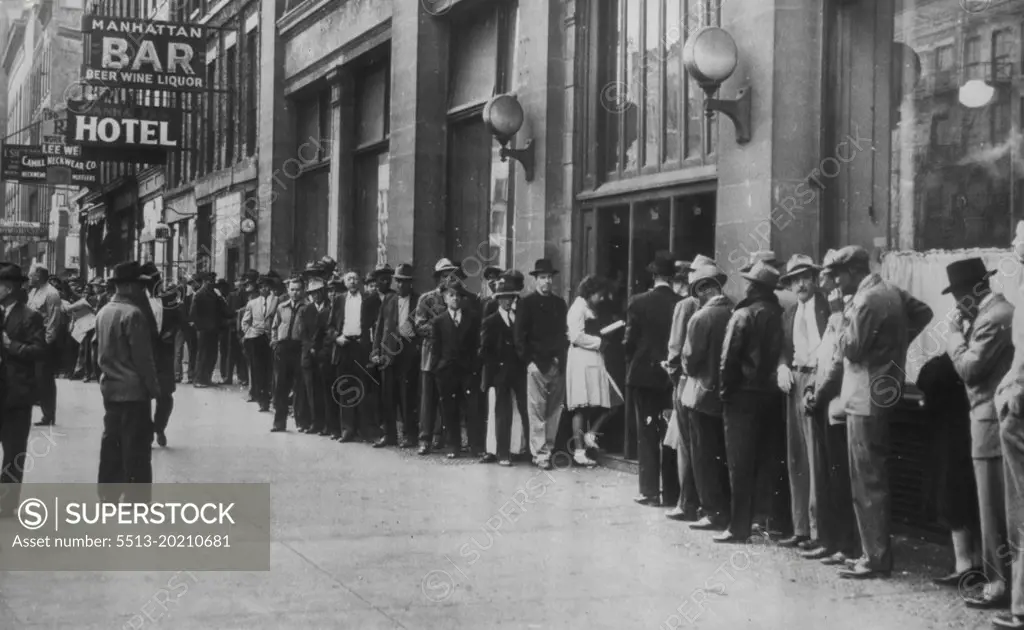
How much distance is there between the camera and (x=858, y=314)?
7.41 m

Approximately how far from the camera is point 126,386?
885 centimetres

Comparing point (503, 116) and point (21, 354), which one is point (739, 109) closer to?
point (503, 116)

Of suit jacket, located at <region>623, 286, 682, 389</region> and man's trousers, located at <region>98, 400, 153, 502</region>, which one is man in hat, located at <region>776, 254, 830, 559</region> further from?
man's trousers, located at <region>98, 400, 153, 502</region>

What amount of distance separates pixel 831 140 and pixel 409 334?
5.57 m

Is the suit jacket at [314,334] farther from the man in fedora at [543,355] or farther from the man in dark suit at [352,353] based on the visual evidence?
the man in fedora at [543,355]

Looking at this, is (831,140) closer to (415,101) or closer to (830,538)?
(830,538)

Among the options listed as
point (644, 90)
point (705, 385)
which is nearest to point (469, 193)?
point (644, 90)

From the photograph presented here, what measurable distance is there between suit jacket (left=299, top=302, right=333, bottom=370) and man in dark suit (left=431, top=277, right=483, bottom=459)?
85.0 inches

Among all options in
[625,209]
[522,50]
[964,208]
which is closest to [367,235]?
[522,50]

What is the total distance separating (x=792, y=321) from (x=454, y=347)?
5.06 metres

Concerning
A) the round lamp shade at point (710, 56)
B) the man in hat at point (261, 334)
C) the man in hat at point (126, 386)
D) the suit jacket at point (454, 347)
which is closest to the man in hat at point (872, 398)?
the round lamp shade at point (710, 56)

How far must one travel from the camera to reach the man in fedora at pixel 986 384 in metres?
6.68

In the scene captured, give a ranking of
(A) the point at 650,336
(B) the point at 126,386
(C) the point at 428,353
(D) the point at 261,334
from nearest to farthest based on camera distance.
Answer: (B) the point at 126,386
(A) the point at 650,336
(C) the point at 428,353
(D) the point at 261,334

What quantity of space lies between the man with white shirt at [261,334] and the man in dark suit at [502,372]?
18.7ft
